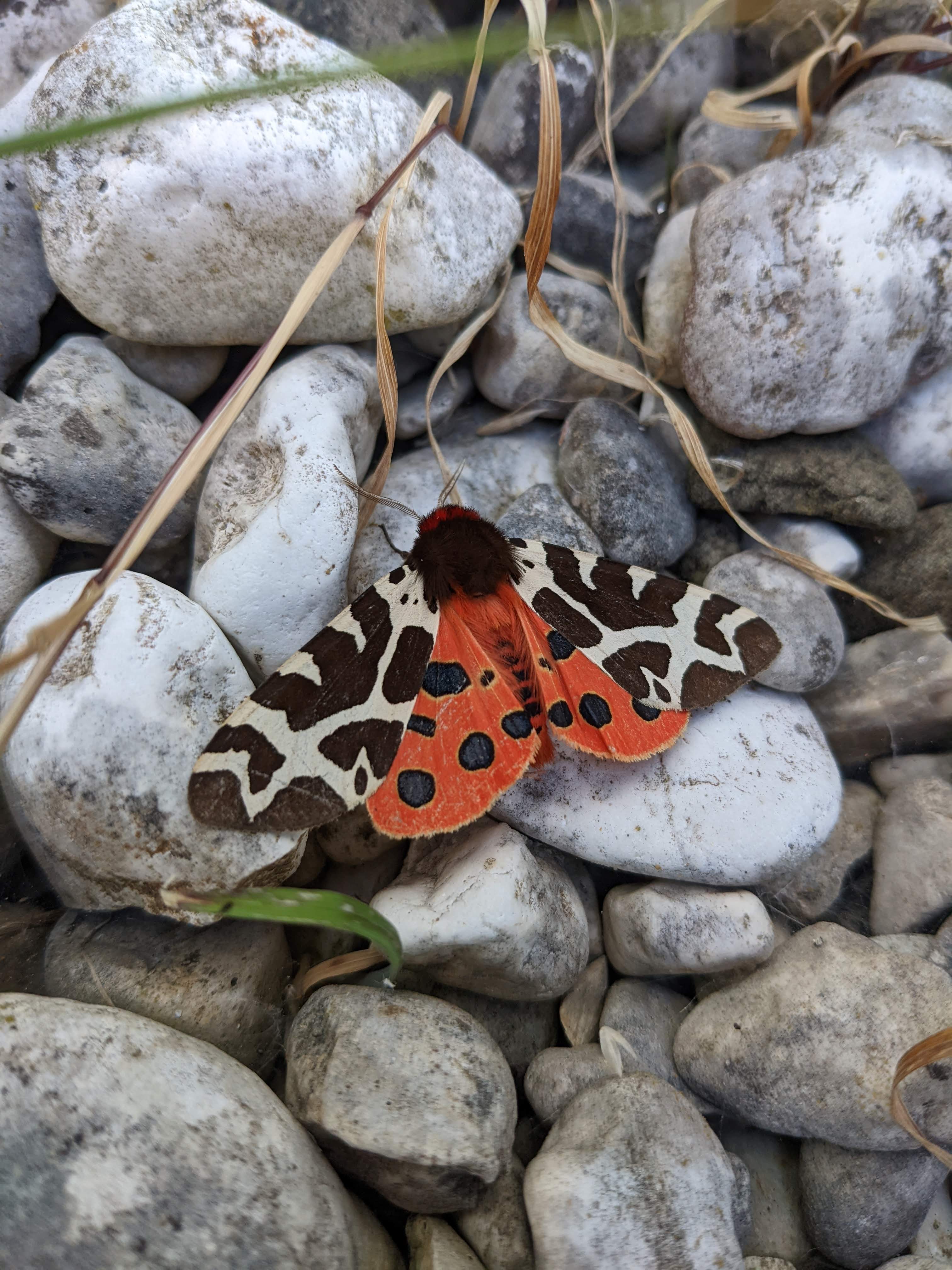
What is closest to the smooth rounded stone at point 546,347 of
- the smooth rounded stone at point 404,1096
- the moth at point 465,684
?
the moth at point 465,684

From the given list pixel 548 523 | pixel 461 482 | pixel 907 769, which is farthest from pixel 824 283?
pixel 907 769

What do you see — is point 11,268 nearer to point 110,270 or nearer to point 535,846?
point 110,270

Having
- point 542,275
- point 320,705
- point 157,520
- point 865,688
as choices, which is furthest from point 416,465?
point 865,688

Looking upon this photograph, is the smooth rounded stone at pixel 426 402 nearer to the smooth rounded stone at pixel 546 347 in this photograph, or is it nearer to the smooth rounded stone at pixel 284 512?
the smooth rounded stone at pixel 546 347

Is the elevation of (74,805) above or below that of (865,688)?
above

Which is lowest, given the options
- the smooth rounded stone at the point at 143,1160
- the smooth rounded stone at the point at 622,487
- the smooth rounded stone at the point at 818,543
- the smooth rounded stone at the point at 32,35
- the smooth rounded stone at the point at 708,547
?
the smooth rounded stone at the point at 143,1160

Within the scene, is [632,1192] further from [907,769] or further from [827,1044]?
[907,769]

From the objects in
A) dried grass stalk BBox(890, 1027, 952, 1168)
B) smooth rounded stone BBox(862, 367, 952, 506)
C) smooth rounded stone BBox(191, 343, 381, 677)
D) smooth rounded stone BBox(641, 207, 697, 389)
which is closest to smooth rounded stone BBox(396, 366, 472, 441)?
smooth rounded stone BBox(191, 343, 381, 677)

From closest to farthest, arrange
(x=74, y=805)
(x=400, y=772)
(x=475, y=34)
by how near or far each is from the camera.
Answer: (x=74, y=805) → (x=400, y=772) → (x=475, y=34)
